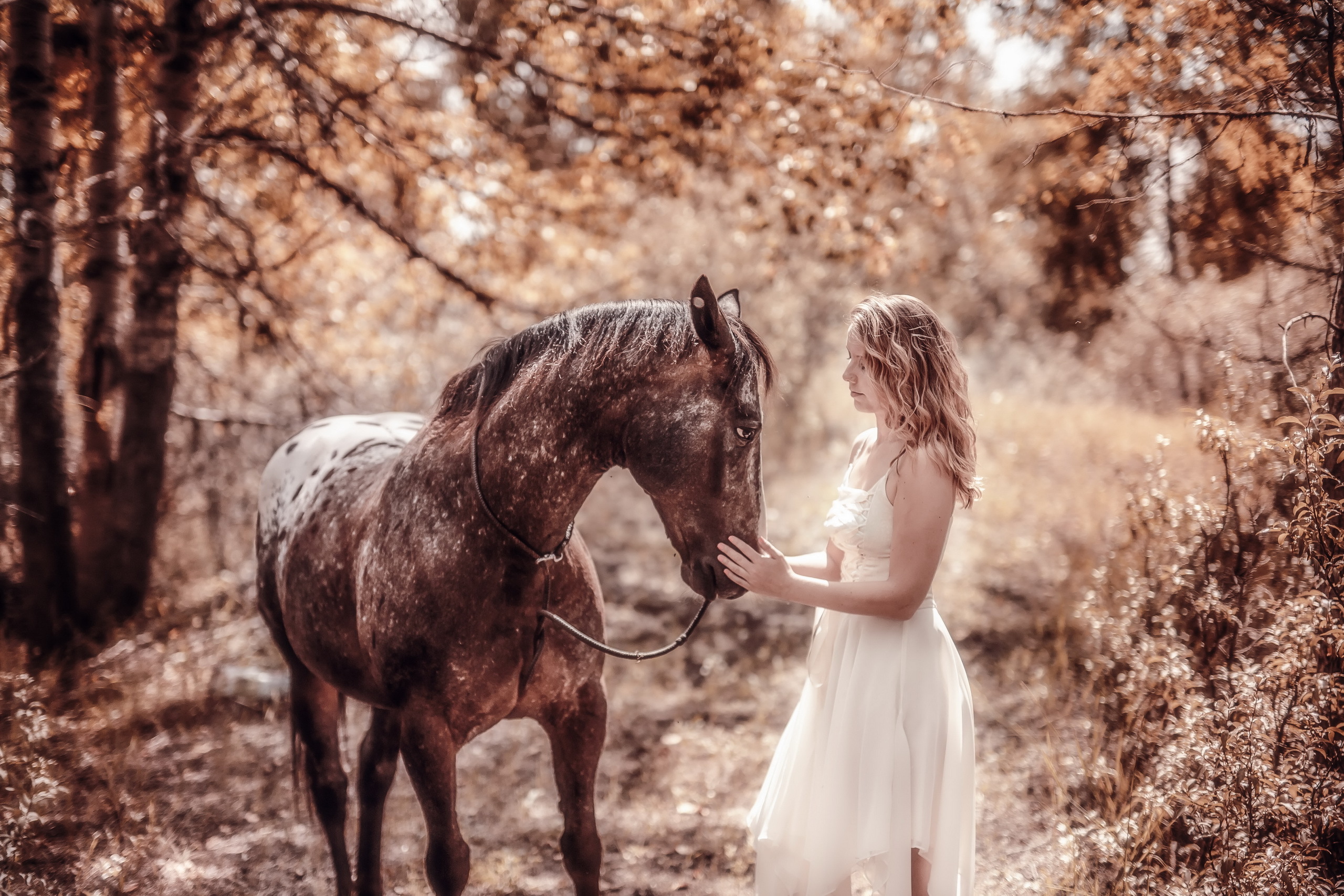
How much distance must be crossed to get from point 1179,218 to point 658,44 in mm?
3245

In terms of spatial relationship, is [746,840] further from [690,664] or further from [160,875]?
[160,875]

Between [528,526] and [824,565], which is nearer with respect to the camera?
[528,526]

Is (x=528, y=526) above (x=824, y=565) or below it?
above

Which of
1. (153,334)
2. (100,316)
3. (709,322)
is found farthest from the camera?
(153,334)

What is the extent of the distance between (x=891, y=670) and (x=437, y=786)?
138 centimetres

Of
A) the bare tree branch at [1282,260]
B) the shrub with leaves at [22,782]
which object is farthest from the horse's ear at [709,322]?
the shrub with leaves at [22,782]

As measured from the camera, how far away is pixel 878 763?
221 cm

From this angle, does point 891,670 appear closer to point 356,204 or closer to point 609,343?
point 609,343

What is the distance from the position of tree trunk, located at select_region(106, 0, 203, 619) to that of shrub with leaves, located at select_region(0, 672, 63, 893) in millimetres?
1556

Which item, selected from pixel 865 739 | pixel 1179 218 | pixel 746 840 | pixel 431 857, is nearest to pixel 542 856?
pixel 746 840

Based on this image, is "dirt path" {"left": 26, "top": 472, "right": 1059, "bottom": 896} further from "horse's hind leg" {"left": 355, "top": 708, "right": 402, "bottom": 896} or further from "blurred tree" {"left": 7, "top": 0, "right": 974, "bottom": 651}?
"blurred tree" {"left": 7, "top": 0, "right": 974, "bottom": 651}

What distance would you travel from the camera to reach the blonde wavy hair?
6.99 ft

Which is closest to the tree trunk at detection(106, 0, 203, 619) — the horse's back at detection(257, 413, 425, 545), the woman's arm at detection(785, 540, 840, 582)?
the horse's back at detection(257, 413, 425, 545)

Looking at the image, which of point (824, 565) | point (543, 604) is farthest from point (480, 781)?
point (824, 565)
